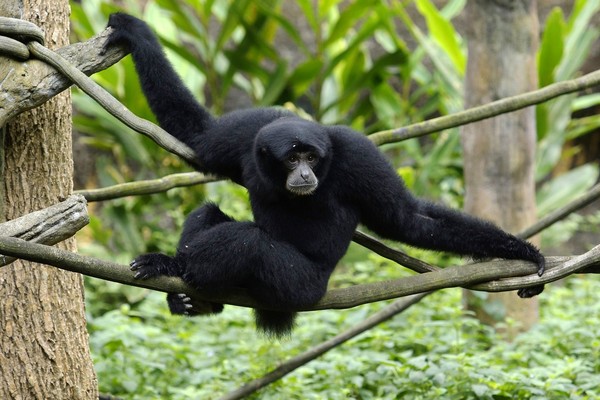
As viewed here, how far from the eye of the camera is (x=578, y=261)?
3.83 meters

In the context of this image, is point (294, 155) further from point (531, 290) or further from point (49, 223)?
point (531, 290)

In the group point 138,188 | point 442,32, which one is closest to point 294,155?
point 138,188

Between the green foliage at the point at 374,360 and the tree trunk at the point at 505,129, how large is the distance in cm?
89

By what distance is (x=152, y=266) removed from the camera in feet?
12.1

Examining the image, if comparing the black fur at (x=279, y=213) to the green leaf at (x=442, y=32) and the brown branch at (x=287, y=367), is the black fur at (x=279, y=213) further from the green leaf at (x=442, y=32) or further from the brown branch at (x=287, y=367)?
the green leaf at (x=442, y=32)

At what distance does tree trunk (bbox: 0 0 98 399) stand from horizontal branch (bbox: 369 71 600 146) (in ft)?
6.13

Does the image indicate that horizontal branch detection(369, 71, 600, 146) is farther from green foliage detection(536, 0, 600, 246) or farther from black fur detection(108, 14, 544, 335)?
green foliage detection(536, 0, 600, 246)

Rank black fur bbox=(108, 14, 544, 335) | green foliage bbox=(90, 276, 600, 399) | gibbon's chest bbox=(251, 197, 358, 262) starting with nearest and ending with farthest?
black fur bbox=(108, 14, 544, 335), gibbon's chest bbox=(251, 197, 358, 262), green foliage bbox=(90, 276, 600, 399)

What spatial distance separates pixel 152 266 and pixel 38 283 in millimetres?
720

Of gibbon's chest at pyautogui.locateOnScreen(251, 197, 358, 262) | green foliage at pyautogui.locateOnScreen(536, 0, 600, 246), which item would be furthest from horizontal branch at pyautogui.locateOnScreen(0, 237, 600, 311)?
green foliage at pyautogui.locateOnScreen(536, 0, 600, 246)

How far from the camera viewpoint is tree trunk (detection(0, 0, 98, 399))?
391cm

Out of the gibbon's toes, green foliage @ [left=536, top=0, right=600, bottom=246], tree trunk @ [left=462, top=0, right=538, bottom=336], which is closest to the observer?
the gibbon's toes

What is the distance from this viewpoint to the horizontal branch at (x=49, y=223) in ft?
11.2

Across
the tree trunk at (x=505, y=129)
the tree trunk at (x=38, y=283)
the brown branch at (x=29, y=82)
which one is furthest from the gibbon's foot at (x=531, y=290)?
the tree trunk at (x=505, y=129)
